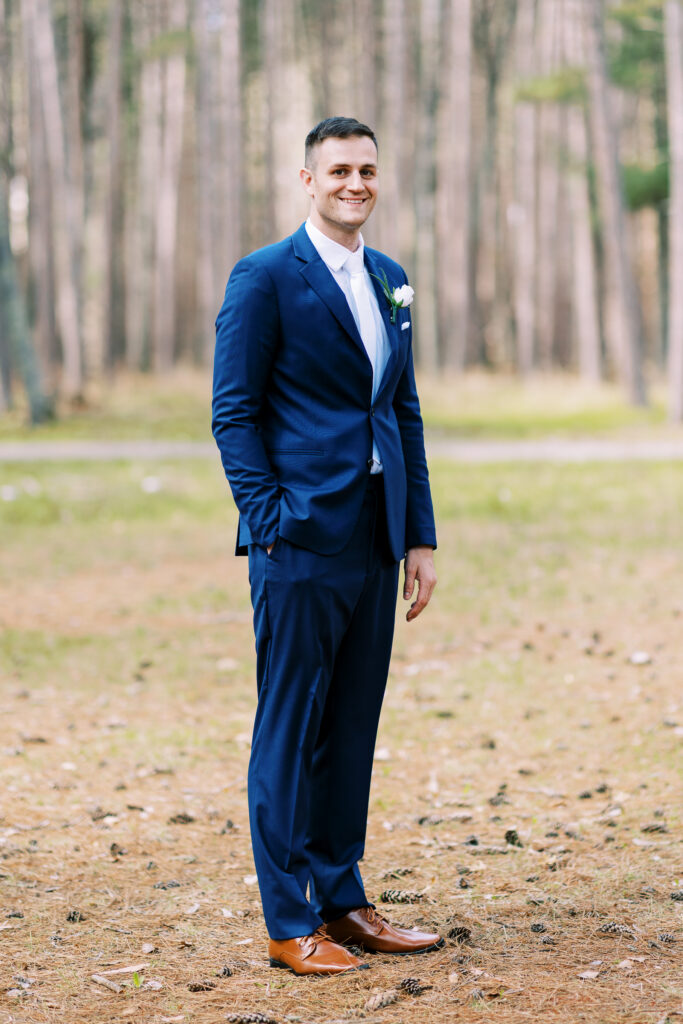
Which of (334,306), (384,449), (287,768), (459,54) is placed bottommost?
(287,768)

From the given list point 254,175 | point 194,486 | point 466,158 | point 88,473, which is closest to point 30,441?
point 88,473

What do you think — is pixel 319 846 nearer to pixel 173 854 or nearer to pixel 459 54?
pixel 173 854

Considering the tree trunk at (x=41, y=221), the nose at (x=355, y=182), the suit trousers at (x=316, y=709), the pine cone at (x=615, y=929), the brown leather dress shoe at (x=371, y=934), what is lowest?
the pine cone at (x=615, y=929)

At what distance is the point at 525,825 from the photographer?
205 inches

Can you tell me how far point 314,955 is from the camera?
3551 mm

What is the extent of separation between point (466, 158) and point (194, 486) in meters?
17.2

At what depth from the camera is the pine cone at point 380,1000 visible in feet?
11.0

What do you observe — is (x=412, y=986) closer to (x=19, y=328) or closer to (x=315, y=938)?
(x=315, y=938)

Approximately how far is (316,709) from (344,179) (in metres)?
1.48

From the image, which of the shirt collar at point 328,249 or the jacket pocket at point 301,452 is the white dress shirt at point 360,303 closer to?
the shirt collar at point 328,249

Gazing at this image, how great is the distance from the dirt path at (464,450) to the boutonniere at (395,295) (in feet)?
42.8

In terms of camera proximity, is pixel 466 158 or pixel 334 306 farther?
pixel 466 158

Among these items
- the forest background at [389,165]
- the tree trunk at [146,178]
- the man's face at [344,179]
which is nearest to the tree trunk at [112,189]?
the forest background at [389,165]

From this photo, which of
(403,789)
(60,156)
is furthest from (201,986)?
(60,156)
